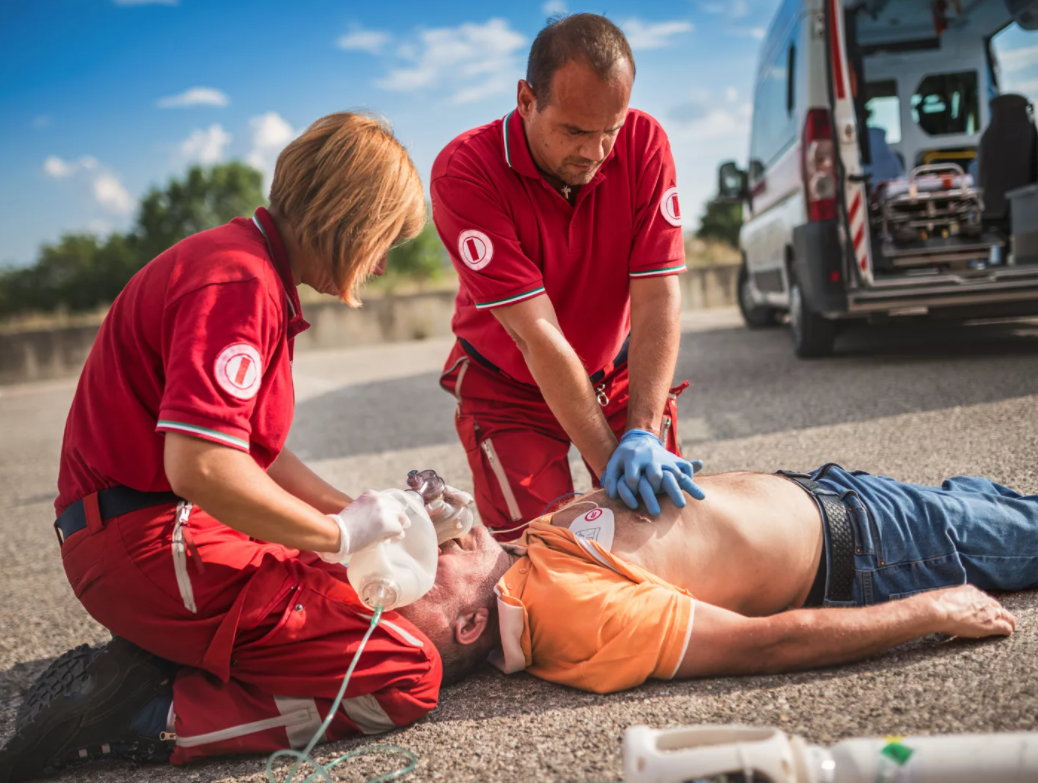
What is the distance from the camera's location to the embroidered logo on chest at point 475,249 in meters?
2.77

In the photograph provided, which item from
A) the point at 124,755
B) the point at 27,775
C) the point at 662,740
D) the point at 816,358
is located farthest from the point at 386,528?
the point at 816,358

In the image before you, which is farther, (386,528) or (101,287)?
(101,287)

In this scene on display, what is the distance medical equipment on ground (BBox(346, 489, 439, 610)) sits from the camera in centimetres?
192

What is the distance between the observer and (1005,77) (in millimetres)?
6723

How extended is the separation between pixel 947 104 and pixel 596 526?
672 centimetres

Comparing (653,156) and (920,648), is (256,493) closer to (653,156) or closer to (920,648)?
(920,648)

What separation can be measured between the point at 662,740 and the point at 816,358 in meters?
5.75

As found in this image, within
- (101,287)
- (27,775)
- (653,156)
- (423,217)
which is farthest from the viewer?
(101,287)

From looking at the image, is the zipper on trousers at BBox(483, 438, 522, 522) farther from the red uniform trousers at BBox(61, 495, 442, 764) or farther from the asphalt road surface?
the red uniform trousers at BBox(61, 495, 442, 764)

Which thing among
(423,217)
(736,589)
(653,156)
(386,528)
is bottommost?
(736,589)

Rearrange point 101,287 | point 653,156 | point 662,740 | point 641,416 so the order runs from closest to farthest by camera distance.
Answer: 1. point 662,740
2. point 641,416
3. point 653,156
4. point 101,287

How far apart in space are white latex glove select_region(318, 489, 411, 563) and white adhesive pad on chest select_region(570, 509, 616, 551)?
53 centimetres

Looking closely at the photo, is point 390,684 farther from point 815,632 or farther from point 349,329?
point 349,329

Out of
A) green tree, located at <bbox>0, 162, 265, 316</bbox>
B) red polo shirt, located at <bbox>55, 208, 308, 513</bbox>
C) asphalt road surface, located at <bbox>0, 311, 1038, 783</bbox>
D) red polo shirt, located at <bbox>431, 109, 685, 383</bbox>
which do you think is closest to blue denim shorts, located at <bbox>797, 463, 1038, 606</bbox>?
asphalt road surface, located at <bbox>0, 311, 1038, 783</bbox>
